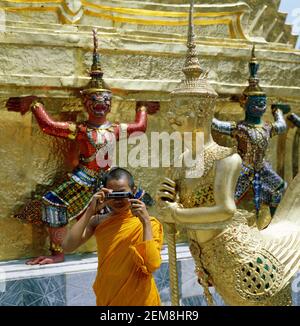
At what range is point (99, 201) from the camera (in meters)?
3.32

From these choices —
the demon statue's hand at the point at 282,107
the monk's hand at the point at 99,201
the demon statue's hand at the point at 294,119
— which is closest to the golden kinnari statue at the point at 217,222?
the monk's hand at the point at 99,201

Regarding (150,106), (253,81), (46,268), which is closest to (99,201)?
(46,268)

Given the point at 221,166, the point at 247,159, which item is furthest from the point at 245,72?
the point at 221,166

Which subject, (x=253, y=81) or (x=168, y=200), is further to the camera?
(x=253, y=81)

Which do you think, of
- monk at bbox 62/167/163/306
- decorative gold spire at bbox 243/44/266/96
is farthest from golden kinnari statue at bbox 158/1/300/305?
decorative gold spire at bbox 243/44/266/96

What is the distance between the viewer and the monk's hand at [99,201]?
130 inches

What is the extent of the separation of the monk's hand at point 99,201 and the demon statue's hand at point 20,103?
69.0 inches

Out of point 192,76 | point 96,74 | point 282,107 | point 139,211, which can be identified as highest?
point 192,76

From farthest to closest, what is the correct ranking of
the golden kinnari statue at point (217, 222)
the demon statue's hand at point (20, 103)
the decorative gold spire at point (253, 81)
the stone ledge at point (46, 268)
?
the decorative gold spire at point (253, 81) < the demon statue's hand at point (20, 103) < the stone ledge at point (46, 268) < the golden kinnari statue at point (217, 222)

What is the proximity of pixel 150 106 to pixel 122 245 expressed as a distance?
216 centimetres

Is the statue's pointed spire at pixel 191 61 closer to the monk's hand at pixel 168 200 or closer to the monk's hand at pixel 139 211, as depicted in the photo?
the monk's hand at pixel 168 200

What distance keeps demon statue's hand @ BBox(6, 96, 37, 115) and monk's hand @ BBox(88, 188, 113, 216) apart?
1753mm

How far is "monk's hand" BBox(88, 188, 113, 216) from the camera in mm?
3291

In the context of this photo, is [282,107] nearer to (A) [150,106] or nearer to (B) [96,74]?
(A) [150,106]
